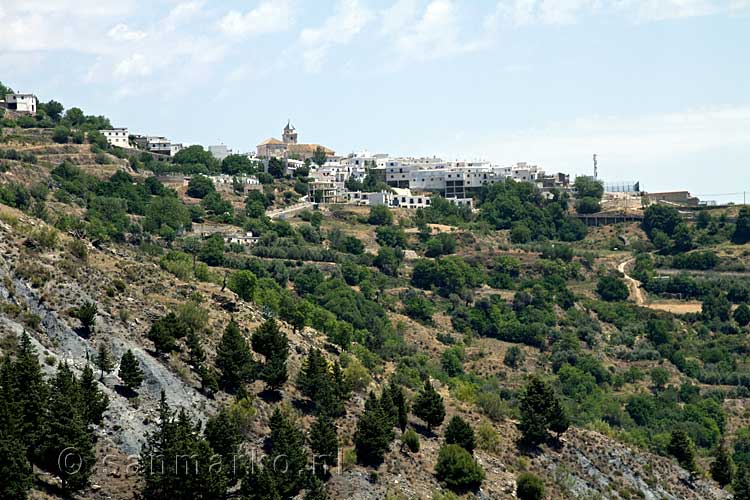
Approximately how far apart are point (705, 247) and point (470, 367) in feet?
128

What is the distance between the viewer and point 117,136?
454 ft

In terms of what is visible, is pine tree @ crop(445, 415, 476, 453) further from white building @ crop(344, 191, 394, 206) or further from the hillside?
white building @ crop(344, 191, 394, 206)

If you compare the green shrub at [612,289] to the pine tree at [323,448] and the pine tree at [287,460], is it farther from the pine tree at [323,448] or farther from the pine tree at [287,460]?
the pine tree at [287,460]

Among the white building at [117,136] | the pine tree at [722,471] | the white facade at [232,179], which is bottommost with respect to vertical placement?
the pine tree at [722,471]

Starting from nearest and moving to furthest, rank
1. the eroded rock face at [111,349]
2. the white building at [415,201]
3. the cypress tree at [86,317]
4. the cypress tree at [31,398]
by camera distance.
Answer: the cypress tree at [31,398] → the eroded rock face at [111,349] → the cypress tree at [86,317] → the white building at [415,201]

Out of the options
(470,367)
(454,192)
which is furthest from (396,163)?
(470,367)

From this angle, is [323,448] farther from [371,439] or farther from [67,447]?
[67,447]

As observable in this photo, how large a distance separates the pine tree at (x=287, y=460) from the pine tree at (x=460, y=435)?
8208mm

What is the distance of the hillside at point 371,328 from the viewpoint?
171 feet

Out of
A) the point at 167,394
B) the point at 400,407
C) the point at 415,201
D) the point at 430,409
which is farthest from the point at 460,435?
the point at 415,201

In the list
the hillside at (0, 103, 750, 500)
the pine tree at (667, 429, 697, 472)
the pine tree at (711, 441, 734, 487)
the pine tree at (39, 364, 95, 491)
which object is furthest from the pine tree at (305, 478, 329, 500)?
the pine tree at (711, 441, 734, 487)

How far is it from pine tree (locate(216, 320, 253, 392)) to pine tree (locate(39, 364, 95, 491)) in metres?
10.9

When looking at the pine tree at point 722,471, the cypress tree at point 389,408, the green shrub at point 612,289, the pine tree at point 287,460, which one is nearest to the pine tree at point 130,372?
the pine tree at point 287,460

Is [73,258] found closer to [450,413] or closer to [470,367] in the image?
[450,413]
